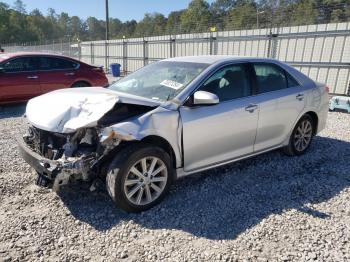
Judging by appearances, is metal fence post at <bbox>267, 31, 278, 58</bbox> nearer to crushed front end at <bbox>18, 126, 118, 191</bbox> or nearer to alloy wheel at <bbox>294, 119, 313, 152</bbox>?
alloy wheel at <bbox>294, 119, 313, 152</bbox>

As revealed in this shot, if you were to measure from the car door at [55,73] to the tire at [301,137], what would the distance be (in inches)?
244

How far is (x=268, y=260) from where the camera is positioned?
2.78 meters

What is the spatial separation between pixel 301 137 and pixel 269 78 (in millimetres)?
1193

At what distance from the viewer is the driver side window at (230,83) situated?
3900 mm

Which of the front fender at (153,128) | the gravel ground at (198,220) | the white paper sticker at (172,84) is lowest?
the gravel ground at (198,220)

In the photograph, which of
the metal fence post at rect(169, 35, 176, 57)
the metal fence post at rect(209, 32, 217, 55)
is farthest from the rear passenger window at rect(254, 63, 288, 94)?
the metal fence post at rect(169, 35, 176, 57)

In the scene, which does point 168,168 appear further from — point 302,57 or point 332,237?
point 302,57

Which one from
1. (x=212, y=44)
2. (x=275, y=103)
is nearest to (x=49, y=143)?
(x=275, y=103)

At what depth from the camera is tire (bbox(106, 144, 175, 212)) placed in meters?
3.22

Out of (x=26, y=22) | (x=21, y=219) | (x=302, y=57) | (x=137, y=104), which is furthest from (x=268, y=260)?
(x=26, y=22)

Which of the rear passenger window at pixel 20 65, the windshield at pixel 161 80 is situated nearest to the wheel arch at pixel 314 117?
the windshield at pixel 161 80

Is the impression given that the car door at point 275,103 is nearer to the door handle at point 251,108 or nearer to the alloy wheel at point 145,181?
the door handle at point 251,108

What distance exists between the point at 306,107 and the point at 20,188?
417cm

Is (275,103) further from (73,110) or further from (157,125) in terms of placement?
(73,110)
